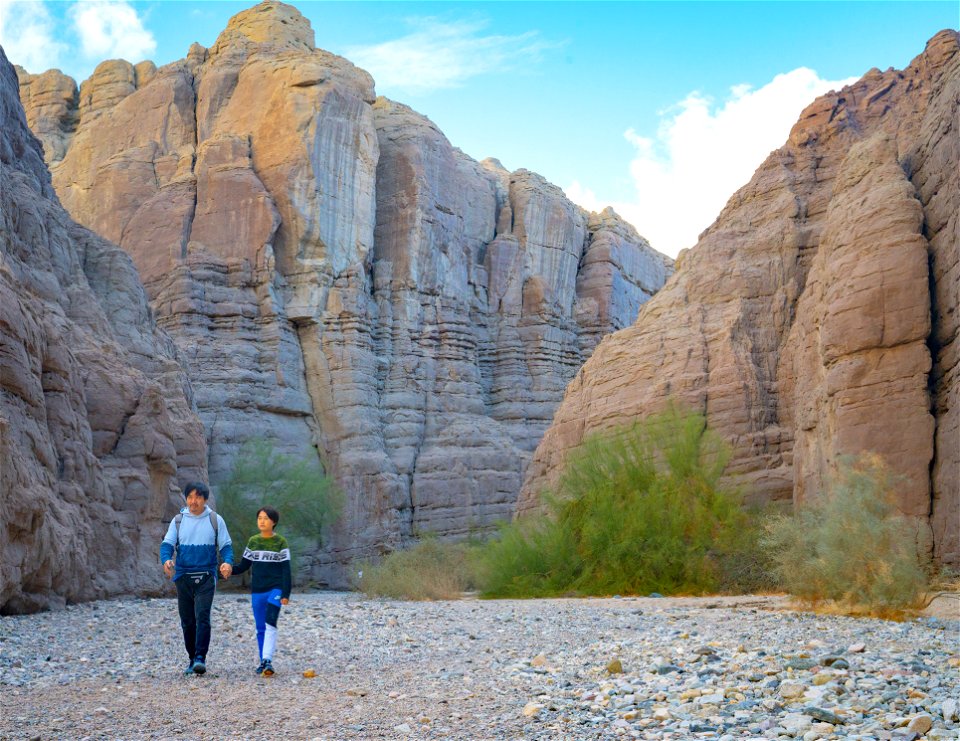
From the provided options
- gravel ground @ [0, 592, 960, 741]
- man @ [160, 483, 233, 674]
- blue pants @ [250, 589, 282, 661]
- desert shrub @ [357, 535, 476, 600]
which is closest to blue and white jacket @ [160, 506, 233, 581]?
man @ [160, 483, 233, 674]

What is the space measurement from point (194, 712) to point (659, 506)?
593 inches

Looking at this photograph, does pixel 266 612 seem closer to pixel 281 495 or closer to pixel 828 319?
pixel 828 319

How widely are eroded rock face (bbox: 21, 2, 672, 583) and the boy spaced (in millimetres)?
26250

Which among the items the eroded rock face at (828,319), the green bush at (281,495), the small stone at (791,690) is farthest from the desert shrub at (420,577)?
the small stone at (791,690)

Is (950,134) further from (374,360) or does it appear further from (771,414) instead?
(374,360)

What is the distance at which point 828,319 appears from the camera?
19.3 m

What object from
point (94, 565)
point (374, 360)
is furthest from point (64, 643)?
point (374, 360)

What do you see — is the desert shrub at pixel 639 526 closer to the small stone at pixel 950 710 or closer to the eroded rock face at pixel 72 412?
the eroded rock face at pixel 72 412

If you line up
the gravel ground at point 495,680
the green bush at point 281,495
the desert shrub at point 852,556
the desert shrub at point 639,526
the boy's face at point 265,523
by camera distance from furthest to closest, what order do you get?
the green bush at point 281,495 < the desert shrub at point 639,526 < the desert shrub at point 852,556 < the boy's face at point 265,523 < the gravel ground at point 495,680

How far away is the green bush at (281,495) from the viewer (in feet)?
105

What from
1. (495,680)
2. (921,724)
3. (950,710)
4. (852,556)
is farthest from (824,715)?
(852,556)

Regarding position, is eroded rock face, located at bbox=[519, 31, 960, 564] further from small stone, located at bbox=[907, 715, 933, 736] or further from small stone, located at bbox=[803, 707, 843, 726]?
small stone, located at bbox=[907, 715, 933, 736]

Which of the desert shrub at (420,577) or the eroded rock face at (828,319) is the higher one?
the eroded rock face at (828,319)

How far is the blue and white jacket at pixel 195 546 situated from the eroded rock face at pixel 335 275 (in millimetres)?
→ 26129
